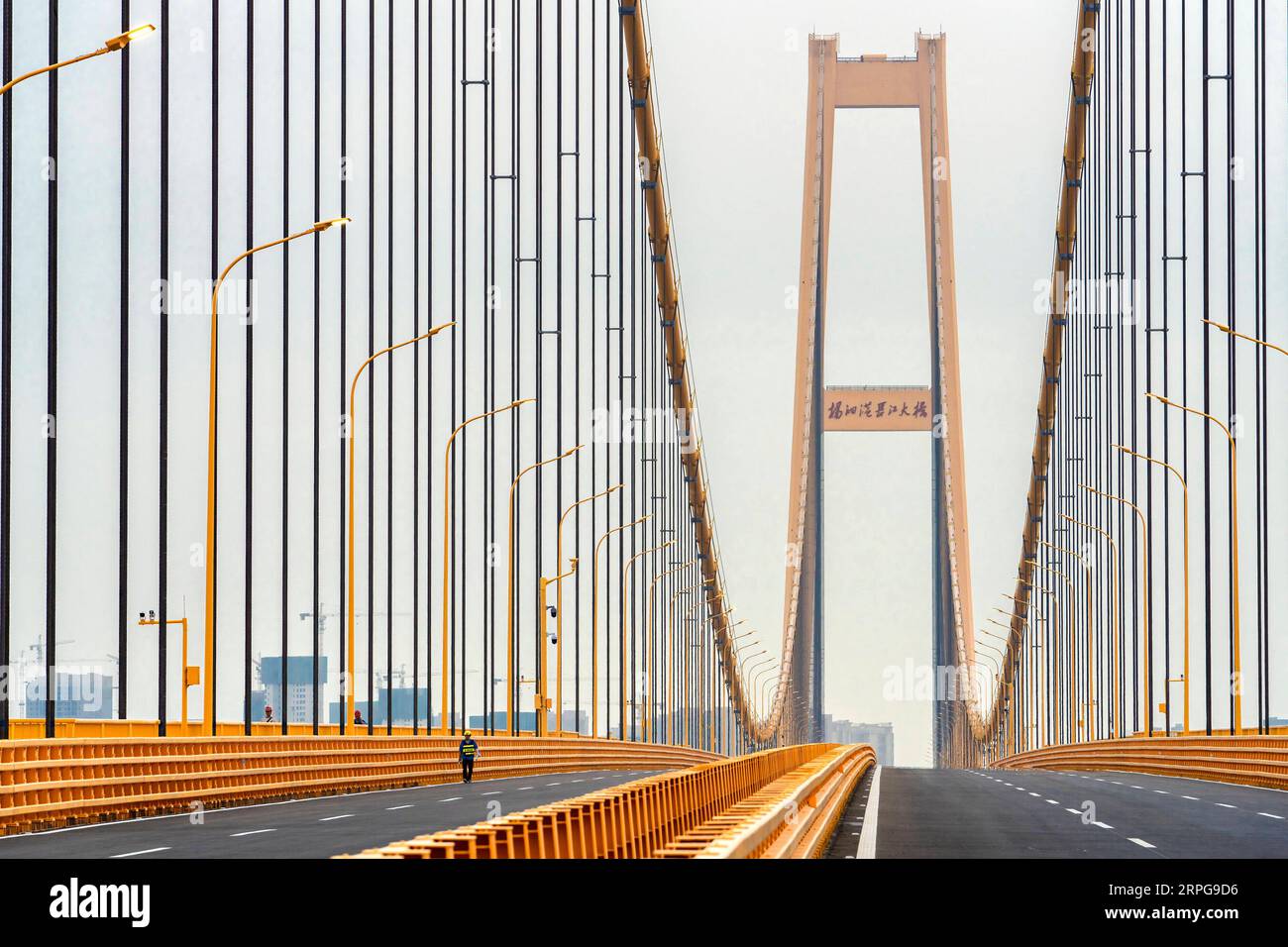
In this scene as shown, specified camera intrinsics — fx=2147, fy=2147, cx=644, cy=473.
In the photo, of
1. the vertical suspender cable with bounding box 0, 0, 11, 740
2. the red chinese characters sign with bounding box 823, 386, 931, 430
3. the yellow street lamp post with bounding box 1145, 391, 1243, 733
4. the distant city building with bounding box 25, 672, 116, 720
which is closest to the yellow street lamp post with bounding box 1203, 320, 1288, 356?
the yellow street lamp post with bounding box 1145, 391, 1243, 733

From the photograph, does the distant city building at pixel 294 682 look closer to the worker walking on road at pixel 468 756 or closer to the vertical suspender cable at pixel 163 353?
the worker walking on road at pixel 468 756

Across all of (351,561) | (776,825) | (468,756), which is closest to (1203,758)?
(468,756)

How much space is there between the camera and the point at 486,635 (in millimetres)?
49219

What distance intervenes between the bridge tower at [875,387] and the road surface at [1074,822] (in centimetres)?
6337

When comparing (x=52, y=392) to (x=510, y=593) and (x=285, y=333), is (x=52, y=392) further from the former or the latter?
(x=510, y=593)

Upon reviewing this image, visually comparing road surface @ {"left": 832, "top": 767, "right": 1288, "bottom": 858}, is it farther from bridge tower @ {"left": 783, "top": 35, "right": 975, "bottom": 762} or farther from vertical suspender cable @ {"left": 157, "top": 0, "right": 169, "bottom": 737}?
bridge tower @ {"left": 783, "top": 35, "right": 975, "bottom": 762}

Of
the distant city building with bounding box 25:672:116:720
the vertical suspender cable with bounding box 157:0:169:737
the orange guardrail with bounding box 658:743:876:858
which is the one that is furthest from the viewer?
the distant city building with bounding box 25:672:116:720

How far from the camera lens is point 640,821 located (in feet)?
38.6

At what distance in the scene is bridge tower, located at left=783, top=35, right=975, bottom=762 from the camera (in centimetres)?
9756

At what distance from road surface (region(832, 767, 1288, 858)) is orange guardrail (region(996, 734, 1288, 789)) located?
655 mm

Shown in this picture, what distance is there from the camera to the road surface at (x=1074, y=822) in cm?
1783

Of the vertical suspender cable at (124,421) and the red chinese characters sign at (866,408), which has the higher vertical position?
the red chinese characters sign at (866,408)

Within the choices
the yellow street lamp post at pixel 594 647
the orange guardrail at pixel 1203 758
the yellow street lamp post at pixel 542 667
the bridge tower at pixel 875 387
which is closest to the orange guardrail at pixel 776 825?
the orange guardrail at pixel 1203 758

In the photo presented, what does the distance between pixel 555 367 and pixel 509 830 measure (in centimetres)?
4839
